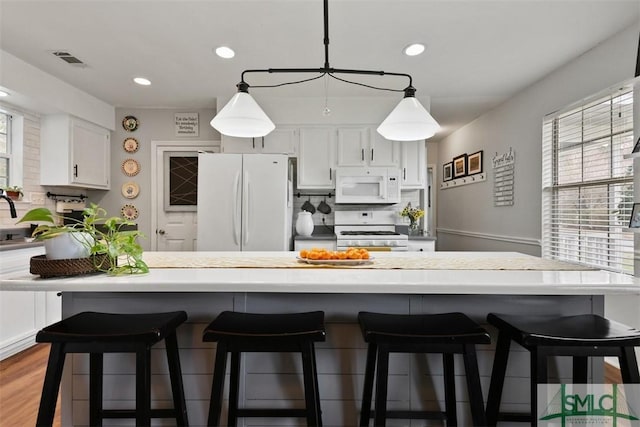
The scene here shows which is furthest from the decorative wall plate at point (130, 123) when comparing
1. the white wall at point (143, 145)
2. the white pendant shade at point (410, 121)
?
the white pendant shade at point (410, 121)

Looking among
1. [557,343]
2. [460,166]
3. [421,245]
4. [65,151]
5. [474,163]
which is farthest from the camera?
[460,166]

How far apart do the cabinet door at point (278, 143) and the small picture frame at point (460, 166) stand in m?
2.64

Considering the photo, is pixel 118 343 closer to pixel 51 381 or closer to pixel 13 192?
pixel 51 381

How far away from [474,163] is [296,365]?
3997mm

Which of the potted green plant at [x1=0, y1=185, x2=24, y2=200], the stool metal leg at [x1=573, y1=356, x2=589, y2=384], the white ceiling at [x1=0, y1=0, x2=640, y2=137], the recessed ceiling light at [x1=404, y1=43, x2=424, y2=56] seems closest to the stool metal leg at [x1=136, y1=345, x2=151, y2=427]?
the stool metal leg at [x1=573, y1=356, x2=589, y2=384]

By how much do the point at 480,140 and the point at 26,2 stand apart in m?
4.64

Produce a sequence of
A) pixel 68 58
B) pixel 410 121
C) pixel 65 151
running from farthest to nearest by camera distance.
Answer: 1. pixel 65 151
2. pixel 68 58
3. pixel 410 121

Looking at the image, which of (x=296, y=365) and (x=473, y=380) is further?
(x=296, y=365)

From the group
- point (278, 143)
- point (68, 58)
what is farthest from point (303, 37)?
point (68, 58)

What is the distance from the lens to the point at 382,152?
3760 mm

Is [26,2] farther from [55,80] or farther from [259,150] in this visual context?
[259,150]

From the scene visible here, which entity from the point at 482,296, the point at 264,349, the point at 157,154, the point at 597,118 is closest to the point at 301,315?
the point at 264,349

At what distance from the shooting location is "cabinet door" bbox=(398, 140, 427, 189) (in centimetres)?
376

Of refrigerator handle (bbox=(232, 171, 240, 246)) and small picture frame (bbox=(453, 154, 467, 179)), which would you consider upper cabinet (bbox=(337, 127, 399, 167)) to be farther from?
small picture frame (bbox=(453, 154, 467, 179))
